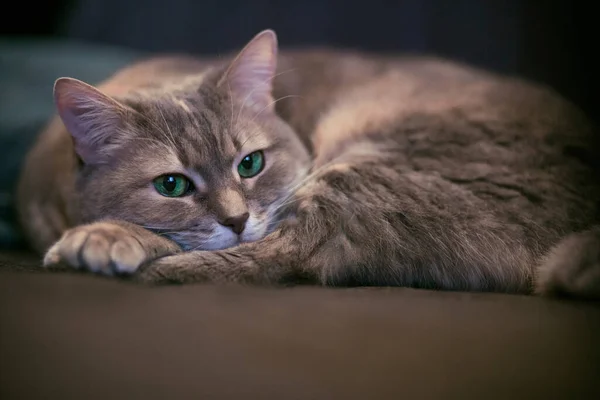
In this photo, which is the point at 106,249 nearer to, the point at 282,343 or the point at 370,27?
the point at 282,343

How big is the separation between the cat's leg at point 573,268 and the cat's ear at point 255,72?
28.7 inches

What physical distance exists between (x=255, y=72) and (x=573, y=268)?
31.4 inches

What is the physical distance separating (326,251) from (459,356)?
1.16 feet

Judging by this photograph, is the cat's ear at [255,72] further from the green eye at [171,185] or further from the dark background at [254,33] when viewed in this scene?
the dark background at [254,33]

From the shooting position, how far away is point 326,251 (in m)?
1.02

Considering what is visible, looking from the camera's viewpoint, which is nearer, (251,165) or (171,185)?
(171,185)

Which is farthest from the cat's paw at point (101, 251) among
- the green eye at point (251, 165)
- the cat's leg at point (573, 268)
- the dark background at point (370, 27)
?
the dark background at point (370, 27)

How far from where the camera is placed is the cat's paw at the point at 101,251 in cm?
94

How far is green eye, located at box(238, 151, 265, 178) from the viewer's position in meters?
1.21

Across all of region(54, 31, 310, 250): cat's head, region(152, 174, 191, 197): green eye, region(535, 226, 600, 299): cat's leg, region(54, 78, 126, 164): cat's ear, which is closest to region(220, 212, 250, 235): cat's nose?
region(54, 31, 310, 250): cat's head

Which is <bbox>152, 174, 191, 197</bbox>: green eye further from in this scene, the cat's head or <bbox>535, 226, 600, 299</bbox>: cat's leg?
<bbox>535, 226, 600, 299</bbox>: cat's leg

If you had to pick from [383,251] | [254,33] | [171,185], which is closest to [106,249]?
[171,185]

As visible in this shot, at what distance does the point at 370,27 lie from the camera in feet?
6.56

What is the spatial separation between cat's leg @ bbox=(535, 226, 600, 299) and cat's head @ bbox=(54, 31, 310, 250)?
1.72 feet
